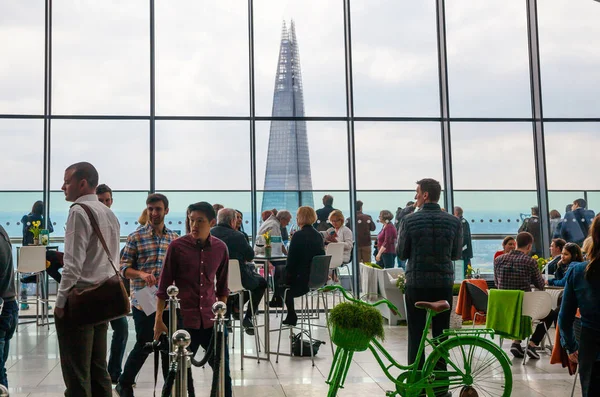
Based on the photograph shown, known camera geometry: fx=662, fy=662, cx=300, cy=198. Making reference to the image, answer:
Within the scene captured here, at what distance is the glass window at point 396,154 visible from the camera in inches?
398

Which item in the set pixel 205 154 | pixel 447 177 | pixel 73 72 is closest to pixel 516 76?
pixel 447 177

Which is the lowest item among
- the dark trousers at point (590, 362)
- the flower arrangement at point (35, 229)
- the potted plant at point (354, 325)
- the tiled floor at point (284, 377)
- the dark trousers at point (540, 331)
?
the tiled floor at point (284, 377)

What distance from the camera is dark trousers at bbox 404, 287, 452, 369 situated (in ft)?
13.7

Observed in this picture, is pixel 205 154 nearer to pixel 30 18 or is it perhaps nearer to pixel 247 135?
pixel 247 135

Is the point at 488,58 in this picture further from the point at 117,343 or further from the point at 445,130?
the point at 117,343

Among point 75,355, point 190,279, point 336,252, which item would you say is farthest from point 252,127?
point 75,355

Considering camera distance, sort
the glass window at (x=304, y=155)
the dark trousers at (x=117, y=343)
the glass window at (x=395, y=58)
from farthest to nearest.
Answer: the glass window at (x=395, y=58) < the glass window at (x=304, y=155) < the dark trousers at (x=117, y=343)

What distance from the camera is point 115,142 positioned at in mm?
9625

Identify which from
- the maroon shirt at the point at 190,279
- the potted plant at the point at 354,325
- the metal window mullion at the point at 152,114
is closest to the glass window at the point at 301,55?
the metal window mullion at the point at 152,114

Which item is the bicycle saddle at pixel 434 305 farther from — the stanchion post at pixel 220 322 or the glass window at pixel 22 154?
the glass window at pixel 22 154

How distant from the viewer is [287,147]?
998 centimetres

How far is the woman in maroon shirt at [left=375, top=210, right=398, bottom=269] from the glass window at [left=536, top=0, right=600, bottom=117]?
131 inches

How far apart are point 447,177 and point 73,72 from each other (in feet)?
19.2

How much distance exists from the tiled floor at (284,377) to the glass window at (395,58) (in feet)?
15.6
